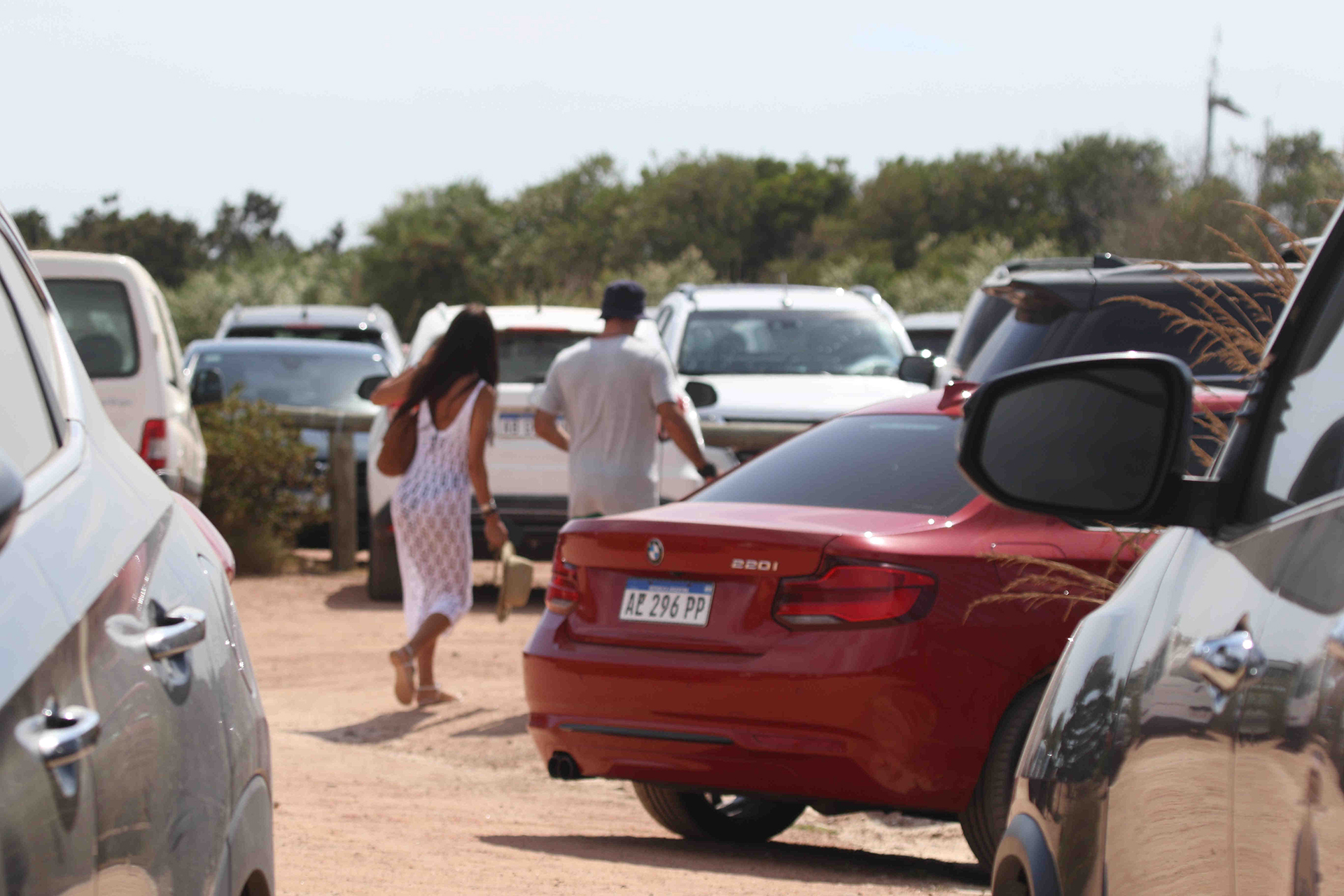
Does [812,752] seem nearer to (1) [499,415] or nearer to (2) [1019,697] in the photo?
(2) [1019,697]

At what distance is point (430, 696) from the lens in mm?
8734

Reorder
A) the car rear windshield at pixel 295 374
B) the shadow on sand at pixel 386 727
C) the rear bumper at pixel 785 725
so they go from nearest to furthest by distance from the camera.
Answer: the rear bumper at pixel 785 725
the shadow on sand at pixel 386 727
the car rear windshield at pixel 295 374

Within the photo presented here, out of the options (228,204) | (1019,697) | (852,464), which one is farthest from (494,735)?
(228,204)

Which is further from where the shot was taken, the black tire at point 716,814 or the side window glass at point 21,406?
the black tire at point 716,814

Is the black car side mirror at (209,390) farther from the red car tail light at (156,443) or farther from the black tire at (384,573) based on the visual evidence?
the red car tail light at (156,443)

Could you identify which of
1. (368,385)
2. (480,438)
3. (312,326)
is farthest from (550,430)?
(312,326)

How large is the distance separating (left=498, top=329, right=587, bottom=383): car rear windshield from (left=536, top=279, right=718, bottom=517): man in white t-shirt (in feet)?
10.3

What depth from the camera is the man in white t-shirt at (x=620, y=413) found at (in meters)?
8.16

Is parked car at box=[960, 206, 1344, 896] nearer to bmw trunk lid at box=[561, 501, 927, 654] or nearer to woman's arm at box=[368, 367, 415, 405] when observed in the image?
bmw trunk lid at box=[561, 501, 927, 654]

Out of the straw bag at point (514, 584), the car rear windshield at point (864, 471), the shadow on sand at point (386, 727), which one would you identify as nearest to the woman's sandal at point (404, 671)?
the shadow on sand at point (386, 727)

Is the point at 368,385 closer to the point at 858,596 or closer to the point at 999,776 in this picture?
the point at 858,596

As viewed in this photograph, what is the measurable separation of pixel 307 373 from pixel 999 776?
1084 cm

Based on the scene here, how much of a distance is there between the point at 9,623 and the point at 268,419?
12438 mm

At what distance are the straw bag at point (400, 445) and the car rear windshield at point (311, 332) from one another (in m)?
8.33
